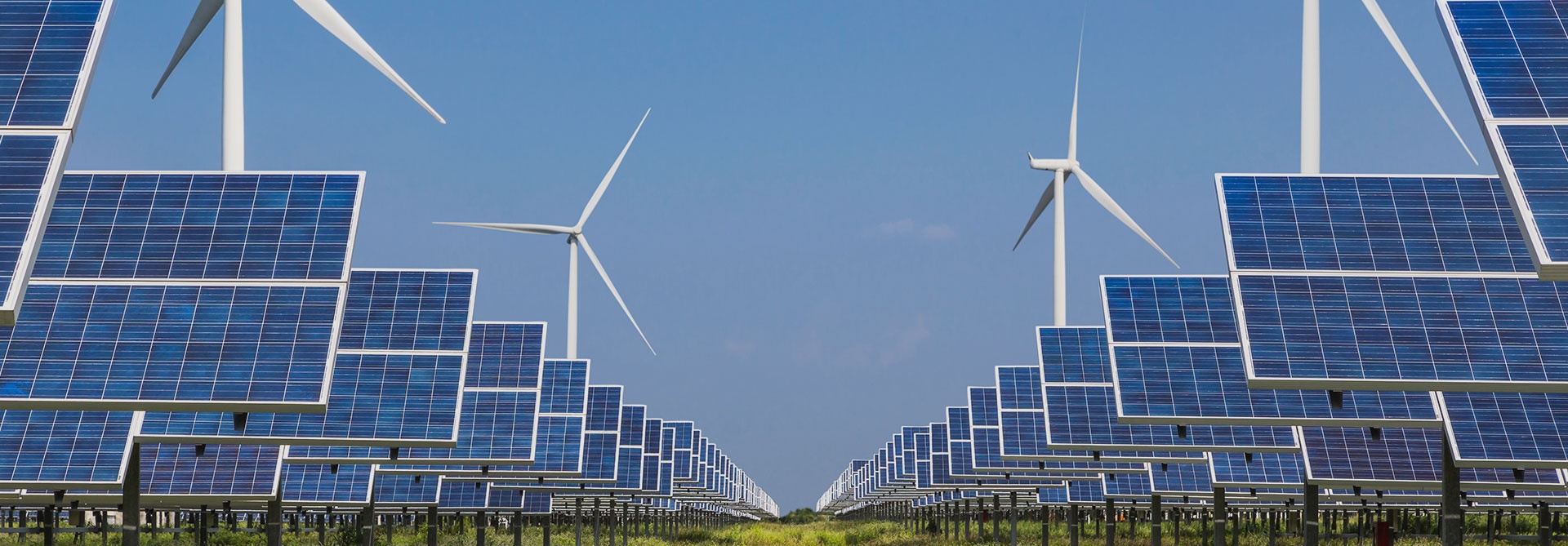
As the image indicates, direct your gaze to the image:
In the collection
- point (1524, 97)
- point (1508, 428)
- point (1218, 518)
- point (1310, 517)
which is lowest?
point (1310, 517)

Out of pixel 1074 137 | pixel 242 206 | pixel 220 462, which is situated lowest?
pixel 220 462

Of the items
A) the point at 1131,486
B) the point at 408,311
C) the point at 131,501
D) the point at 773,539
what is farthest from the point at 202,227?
the point at 773,539

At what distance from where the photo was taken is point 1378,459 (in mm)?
33625

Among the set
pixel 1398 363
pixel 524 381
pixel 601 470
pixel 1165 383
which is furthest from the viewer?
pixel 601 470

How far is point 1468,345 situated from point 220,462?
25.5 m

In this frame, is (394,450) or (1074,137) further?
(1074,137)

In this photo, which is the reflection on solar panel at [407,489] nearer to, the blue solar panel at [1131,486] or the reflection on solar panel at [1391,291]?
the blue solar panel at [1131,486]

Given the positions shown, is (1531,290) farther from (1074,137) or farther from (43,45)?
(1074,137)

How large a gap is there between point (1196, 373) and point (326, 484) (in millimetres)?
24765

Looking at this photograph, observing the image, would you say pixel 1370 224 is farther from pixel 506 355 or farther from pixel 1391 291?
pixel 506 355

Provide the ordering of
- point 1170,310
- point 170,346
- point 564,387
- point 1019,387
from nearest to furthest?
point 170,346
point 1170,310
point 1019,387
point 564,387

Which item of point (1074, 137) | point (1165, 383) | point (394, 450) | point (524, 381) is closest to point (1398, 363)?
point (1165, 383)

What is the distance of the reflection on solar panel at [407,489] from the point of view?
49.2 meters

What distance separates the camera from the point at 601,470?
59.6m
